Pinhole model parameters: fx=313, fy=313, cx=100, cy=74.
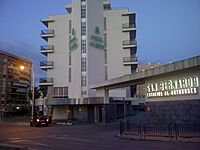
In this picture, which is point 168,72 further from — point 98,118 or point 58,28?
point 58,28

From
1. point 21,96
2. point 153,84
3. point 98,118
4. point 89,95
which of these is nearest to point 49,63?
point 89,95

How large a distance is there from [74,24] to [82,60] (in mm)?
7108

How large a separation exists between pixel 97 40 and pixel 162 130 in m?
37.1

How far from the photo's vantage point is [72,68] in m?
59.0

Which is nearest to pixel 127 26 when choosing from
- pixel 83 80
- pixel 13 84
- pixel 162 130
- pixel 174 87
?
pixel 83 80

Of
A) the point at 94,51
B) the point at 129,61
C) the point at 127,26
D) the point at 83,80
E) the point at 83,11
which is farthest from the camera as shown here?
the point at 127,26

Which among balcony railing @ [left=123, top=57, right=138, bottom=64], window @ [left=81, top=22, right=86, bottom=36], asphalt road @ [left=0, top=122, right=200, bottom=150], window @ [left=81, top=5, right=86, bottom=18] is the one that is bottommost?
asphalt road @ [left=0, top=122, right=200, bottom=150]

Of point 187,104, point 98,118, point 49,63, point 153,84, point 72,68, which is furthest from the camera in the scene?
point 49,63

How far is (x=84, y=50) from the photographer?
5641 centimetres

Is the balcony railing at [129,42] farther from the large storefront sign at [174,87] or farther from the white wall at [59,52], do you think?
the large storefront sign at [174,87]

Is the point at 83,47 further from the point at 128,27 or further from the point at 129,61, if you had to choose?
the point at 128,27

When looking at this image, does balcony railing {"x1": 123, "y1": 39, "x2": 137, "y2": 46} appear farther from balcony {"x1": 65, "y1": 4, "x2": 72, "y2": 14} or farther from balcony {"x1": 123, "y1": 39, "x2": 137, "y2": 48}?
balcony {"x1": 65, "y1": 4, "x2": 72, "y2": 14}

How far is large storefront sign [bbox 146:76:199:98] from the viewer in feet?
84.6

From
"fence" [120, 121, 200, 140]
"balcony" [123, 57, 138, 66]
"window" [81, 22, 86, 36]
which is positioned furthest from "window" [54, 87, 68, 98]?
"fence" [120, 121, 200, 140]
